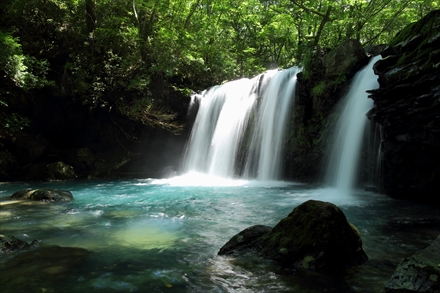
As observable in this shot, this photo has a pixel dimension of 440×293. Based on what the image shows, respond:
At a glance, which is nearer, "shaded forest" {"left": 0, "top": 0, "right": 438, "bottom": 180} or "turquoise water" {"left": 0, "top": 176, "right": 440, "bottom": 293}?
"turquoise water" {"left": 0, "top": 176, "right": 440, "bottom": 293}

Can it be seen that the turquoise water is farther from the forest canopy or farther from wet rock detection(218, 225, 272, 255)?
the forest canopy

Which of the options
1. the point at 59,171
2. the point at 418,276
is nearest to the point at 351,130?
the point at 418,276

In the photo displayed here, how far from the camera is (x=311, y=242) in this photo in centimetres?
446

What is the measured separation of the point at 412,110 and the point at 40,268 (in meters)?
9.24

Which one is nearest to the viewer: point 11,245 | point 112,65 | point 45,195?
point 11,245

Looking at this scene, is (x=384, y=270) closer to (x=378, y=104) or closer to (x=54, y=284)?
(x=54, y=284)

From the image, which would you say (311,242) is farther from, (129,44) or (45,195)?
(129,44)

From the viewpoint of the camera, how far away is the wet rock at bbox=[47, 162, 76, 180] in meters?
16.8

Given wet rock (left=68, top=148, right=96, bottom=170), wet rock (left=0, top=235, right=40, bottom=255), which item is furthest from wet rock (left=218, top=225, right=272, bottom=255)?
wet rock (left=68, top=148, right=96, bottom=170)

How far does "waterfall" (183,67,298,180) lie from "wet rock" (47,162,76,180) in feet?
22.1

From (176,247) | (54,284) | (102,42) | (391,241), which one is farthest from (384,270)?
(102,42)

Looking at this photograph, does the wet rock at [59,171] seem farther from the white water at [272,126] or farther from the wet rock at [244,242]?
the wet rock at [244,242]

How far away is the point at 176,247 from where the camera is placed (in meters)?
5.47

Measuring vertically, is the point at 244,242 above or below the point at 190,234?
above
